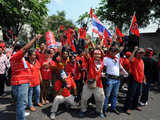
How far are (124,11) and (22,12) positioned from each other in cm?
1057

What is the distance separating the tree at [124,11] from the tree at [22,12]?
6.67m

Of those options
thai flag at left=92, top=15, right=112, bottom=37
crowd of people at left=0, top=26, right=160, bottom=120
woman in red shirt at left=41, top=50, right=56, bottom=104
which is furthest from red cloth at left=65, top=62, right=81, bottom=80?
thai flag at left=92, top=15, right=112, bottom=37

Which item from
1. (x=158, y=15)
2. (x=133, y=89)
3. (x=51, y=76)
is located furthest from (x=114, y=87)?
(x=158, y=15)

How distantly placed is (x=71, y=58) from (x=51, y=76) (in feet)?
3.03

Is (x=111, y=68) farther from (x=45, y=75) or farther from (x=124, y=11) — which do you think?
(x=124, y=11)

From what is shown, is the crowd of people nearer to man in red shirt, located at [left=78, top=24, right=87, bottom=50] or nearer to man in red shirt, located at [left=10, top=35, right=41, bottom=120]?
man in red shirt, located at [left=10, top=35, right=41, bottom=120]

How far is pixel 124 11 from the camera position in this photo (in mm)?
15023

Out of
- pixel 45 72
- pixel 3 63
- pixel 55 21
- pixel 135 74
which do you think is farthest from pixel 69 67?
pixel 55 21

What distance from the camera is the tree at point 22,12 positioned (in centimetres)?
1357

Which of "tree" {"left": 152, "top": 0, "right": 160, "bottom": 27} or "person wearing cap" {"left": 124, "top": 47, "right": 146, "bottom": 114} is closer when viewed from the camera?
"person wearing cap" {"left": 124, "top": 47, "right": 146, "bottom": 114}

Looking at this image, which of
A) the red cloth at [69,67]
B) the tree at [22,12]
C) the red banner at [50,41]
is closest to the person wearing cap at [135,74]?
the red cloth at [69,67]

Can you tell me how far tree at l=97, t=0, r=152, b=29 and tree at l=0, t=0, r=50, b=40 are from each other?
6666 millimetres

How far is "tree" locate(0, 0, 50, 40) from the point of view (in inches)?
534

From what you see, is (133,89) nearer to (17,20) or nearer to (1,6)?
(1,6)
